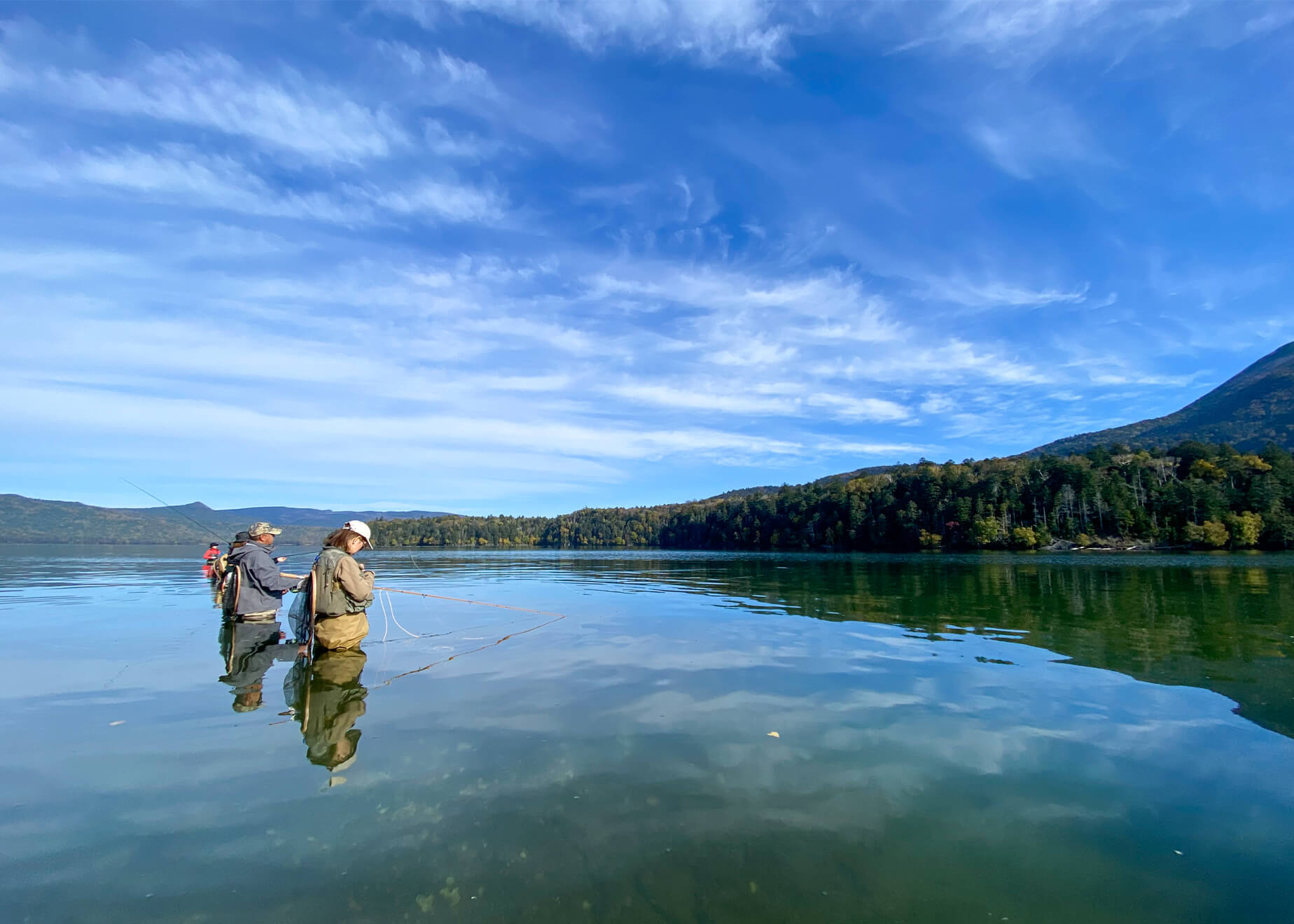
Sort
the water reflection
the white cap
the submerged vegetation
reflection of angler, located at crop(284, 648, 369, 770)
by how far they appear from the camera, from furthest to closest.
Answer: the submerged vegetation < the water reflection < the white cap < reflection of angler, located at crop(284, 648, 369, 770)

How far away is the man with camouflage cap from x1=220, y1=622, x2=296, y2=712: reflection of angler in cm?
20

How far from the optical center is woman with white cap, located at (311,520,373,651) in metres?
10.2

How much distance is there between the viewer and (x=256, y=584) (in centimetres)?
1230

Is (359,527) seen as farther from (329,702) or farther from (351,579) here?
(329,702)

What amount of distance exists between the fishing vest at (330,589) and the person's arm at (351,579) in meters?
0.07

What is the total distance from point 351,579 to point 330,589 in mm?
435

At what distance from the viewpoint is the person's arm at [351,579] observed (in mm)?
10117

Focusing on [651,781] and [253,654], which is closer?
[651,781]

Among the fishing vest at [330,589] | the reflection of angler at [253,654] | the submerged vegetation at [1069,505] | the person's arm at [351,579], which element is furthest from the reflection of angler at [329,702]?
the submerged vegetation at [1069,505]

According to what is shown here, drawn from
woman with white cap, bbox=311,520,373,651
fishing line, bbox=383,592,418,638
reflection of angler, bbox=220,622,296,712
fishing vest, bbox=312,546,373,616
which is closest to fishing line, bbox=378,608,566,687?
woman with white cap, bbox=311,520,373,651

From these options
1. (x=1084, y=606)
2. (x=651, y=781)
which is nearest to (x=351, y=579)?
(x=651, y=781)

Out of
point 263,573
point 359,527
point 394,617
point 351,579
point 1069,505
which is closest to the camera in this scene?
point 351,579

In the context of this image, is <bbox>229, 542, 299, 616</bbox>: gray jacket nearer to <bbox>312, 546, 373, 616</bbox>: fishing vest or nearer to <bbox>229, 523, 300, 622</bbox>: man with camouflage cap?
<bbox>229, 523, 300, 622</bbox>: man with camouflage cap

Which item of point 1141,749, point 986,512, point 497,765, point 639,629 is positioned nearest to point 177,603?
point 639,629
